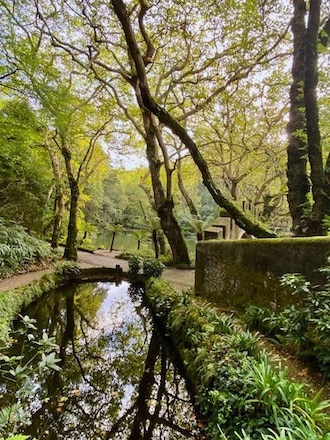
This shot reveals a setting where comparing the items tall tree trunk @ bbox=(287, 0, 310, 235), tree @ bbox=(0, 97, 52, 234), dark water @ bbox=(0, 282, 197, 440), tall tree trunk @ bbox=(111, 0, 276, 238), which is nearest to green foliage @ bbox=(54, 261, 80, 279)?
dark water @ bbox=(0, 282, 197, 440)

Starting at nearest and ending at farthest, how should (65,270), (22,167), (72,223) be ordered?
(65,270)
(22,167)
(72,223)

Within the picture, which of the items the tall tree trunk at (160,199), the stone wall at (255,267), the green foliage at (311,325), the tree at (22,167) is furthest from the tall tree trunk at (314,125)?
the tree at (22,167)

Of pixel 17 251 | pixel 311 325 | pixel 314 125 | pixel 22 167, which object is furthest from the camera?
pixel 22 167

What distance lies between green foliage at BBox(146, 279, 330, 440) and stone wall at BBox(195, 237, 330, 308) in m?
0.99

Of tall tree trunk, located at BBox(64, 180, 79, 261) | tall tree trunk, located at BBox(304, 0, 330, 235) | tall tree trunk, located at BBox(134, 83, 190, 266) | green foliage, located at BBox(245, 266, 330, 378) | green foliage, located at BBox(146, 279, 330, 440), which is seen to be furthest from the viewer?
tall tree trunk, located at BBox(64, 180, 79, 261)

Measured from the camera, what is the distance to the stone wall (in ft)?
11.6

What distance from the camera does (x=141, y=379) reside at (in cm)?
383

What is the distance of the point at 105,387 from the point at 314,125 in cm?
502

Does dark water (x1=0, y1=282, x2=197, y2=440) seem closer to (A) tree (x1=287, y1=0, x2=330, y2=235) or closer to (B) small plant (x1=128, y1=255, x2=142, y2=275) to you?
(B) small plant (x1=128, y1=255, x2=142, y2=275)

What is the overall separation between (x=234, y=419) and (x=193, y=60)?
390 inches

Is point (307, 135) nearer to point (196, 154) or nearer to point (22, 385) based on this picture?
point (196, 154)

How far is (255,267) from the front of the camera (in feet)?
15.0

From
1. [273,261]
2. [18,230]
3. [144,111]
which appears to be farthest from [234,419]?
[144,111]

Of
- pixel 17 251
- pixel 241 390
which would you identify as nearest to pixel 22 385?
pixel 241 390
